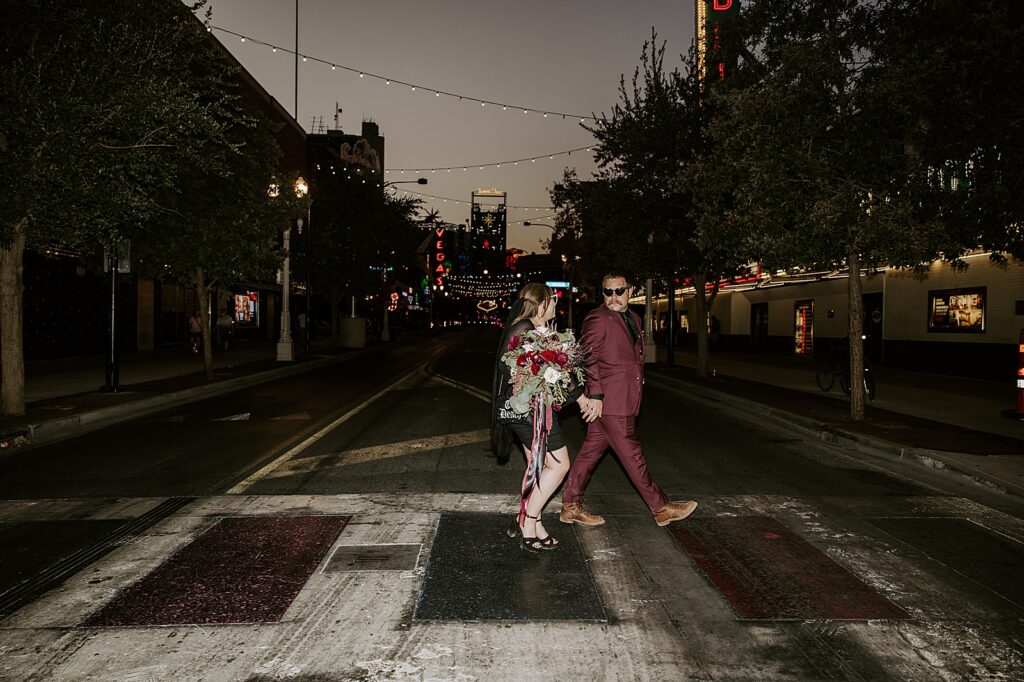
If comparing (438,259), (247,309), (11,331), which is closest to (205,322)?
(11,331)

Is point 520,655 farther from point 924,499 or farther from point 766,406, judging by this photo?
point 766,406

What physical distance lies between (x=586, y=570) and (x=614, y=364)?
1482 millimetres

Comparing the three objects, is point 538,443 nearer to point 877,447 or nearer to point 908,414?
point 877,447

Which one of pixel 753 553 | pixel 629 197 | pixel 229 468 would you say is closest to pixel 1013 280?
pixel 629 197

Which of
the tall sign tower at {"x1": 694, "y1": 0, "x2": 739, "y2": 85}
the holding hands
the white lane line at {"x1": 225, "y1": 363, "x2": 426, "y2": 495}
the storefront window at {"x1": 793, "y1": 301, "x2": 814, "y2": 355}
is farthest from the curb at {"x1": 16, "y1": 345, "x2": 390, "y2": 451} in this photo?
the storefront window at {"x1": 793, "y1": 301, "x2": 814, "y2": 355}

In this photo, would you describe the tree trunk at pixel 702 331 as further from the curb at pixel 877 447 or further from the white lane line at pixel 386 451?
the white lane line at pixel 386 451

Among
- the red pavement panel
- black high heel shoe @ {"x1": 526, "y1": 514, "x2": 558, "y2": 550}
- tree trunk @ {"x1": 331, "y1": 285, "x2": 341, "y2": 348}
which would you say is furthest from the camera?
tree trunk @ {"x1": 331, "y1": 285, "x2": 341, "y2": 348}

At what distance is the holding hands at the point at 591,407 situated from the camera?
4973 mm

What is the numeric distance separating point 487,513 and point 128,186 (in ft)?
28.3

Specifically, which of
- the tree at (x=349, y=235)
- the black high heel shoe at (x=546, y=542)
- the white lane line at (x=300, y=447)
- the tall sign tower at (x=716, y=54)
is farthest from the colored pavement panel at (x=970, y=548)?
the tree at (x=349, y=235)

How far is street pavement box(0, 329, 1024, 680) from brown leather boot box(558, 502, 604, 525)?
13 cm

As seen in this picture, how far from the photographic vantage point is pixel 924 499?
6707 millimetres

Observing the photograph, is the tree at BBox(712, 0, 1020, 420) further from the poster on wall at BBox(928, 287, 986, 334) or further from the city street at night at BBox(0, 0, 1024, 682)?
the poster on wall at BBox(928, 287, 986, 334)

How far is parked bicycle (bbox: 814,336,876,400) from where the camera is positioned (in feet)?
46.7
